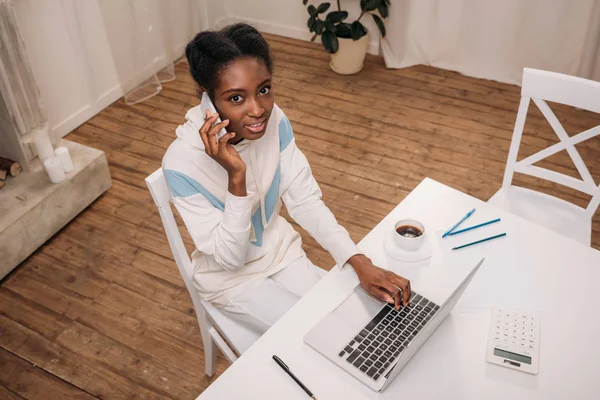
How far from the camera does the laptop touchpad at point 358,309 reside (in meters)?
1.21

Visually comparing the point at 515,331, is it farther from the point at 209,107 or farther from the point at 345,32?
the point at 345,32

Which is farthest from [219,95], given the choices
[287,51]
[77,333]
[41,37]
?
[287,51]

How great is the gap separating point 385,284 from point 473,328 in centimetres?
20

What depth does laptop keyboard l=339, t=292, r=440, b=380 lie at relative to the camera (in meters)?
1.12

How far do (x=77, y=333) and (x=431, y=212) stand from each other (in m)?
1.45

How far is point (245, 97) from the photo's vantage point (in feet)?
4.30

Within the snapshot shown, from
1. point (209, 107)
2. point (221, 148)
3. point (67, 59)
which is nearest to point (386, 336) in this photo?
point (221, 148)

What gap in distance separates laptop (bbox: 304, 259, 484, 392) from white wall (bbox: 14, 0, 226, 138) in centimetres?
221

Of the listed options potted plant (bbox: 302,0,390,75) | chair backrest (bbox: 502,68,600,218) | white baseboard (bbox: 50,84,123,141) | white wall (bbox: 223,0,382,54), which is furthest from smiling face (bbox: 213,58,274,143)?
white wall (bbox: 223,0,382,54)

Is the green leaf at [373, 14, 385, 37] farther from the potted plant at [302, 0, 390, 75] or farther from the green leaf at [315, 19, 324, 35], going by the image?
the green leaf at [315, 19, 324, 35]

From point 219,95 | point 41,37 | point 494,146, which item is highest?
point 219,95

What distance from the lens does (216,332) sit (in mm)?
1721

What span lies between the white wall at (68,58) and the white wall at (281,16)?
1.16m

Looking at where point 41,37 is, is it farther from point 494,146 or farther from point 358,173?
point 494,146
